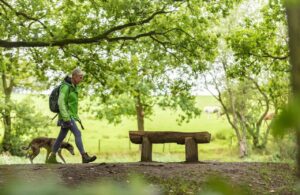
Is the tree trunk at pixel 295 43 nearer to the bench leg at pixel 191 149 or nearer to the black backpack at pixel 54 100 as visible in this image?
the black backpack at pixel 54 100

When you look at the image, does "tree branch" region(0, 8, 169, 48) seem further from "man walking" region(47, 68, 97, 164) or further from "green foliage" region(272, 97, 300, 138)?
"green foliage" region(272, 97, 300, 138)

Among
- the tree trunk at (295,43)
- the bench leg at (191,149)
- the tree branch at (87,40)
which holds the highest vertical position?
the tree branch at (87,40)

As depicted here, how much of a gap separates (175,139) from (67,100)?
10.5 ft

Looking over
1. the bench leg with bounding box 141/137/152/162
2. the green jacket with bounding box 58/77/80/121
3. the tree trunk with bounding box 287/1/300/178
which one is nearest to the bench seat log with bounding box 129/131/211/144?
the bench leg with bounding box 141/137/152/162

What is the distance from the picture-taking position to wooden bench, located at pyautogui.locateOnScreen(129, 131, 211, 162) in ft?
42.8

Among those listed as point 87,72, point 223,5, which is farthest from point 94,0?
point 223,5

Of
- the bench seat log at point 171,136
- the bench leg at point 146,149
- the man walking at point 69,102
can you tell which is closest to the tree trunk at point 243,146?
the bench seat log at point 171,136

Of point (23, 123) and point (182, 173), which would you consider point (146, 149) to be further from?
point (23, 123)

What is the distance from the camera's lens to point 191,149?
42.8ft

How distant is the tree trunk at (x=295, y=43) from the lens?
2.26ft

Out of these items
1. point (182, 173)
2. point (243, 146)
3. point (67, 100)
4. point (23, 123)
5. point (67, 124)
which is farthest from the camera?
point (243, 146)

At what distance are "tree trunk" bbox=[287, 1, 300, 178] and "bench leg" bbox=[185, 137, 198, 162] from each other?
12.4 meters

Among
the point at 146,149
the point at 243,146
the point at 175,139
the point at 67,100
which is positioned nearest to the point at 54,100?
the point at 67,100

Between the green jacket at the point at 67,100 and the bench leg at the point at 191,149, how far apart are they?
294 cm
